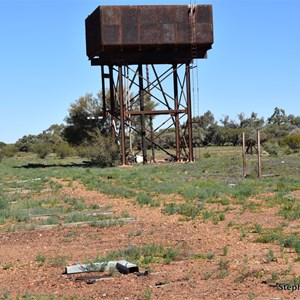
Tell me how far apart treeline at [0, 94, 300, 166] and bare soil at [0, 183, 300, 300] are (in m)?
26.5

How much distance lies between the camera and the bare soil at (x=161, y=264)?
25.8ft

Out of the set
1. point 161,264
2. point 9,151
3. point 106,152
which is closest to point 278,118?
point 9,151

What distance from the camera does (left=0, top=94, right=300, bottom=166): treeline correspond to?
138ft

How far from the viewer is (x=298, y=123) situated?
108312 millimetres

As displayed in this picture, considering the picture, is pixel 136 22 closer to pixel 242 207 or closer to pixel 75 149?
pixel 242 207

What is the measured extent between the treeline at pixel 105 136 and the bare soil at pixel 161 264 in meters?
26.5

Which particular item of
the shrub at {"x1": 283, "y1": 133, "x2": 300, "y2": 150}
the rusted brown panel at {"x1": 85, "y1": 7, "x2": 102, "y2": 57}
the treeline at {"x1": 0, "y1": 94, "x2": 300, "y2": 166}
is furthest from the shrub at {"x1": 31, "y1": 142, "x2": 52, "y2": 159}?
the rusted brown panel at {"x1": 85, "y1": 7, "x2": 102, "y2": 57}

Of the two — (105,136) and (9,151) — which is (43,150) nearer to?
(9,151)

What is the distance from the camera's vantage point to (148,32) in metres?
38.3

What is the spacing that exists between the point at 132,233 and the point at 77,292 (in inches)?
189

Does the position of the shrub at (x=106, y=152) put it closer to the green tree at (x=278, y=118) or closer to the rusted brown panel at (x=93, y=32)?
the rusted brown panel at (x=93, y=32)

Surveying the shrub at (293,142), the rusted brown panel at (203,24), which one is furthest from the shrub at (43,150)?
the rusted brown panel at (203,24)

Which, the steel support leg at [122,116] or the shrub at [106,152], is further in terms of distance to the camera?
the shrub at [106,152]

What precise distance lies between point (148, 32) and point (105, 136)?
11.2 metres
